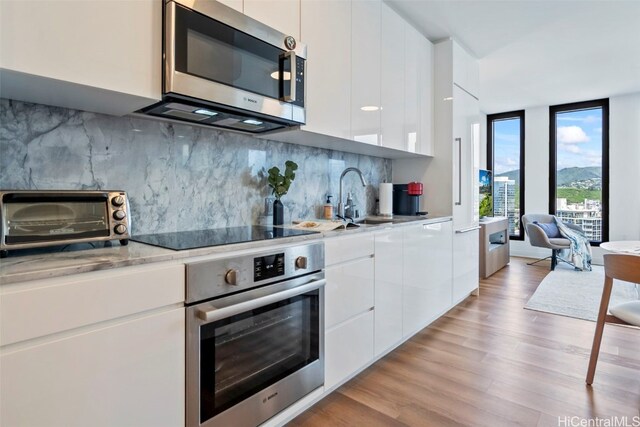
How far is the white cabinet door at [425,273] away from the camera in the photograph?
2.48m

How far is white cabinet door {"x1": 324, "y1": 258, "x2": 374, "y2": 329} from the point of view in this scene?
1.81 m

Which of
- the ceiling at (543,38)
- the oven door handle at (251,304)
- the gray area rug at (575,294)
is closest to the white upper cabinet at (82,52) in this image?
the oven door handle at (251,304)

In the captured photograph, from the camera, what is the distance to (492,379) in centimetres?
207

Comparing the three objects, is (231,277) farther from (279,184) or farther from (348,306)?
(279,184)

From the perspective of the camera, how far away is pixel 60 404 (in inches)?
37.7

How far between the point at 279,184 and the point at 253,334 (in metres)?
0.98

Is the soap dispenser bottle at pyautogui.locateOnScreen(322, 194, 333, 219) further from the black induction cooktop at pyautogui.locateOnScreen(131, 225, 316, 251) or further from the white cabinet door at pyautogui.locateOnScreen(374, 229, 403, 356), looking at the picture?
the black induction cooktop at pyautogui.locateOnScreen(131, 225, 316, 251)

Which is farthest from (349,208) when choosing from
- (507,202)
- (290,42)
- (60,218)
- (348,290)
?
Answer: (507,202)

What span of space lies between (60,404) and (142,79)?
104cm

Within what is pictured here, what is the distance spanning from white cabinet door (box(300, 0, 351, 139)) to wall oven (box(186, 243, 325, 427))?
2.52ft

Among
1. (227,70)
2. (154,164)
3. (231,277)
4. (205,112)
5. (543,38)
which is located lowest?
(231,277)

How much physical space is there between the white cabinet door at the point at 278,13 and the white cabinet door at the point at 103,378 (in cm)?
134

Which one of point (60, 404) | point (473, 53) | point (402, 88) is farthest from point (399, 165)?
point (60, 404)

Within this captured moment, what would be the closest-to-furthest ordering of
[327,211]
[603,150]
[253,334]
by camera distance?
[253,334], [327,211], [603,150]
